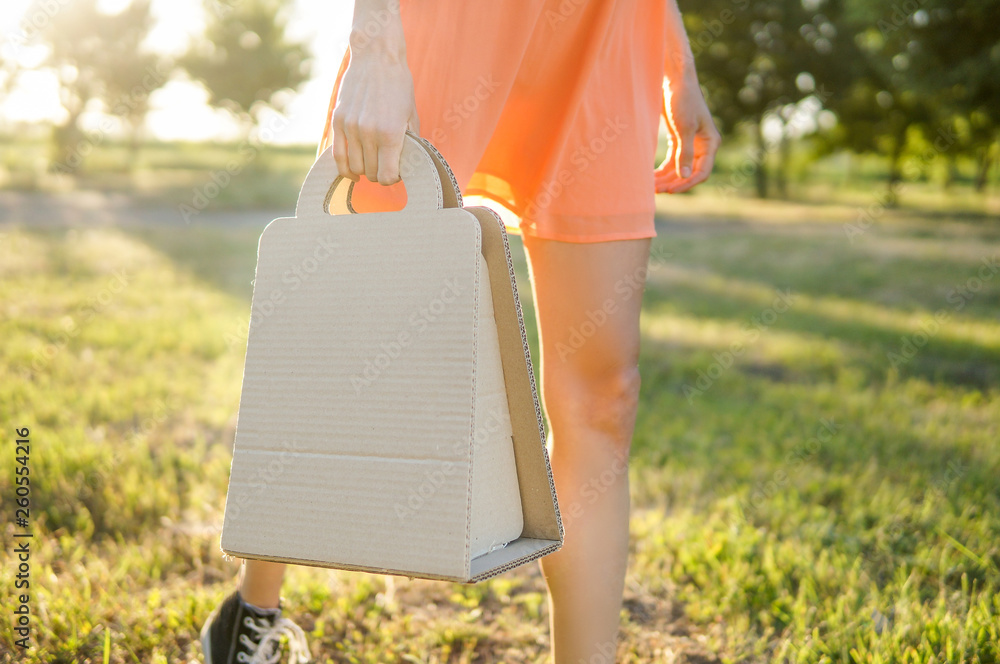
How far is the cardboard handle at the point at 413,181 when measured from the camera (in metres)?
1.01

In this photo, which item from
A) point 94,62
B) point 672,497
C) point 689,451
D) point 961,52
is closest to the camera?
point 672,497

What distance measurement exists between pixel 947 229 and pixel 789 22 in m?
9.81

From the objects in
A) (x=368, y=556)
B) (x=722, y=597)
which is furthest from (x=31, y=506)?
(x=722, y=597)

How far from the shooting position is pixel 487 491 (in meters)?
1.03

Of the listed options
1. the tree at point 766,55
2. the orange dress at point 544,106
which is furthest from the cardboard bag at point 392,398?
the tree at point 766,55

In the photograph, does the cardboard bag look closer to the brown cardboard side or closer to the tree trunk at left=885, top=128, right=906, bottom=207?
the brown cardboard side

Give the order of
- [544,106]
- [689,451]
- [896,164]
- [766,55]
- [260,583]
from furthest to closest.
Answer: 1. [896,164]
2. [766,55]
3. [689,451]
4. [260,583]
5. [544,106]

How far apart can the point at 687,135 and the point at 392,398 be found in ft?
2.94

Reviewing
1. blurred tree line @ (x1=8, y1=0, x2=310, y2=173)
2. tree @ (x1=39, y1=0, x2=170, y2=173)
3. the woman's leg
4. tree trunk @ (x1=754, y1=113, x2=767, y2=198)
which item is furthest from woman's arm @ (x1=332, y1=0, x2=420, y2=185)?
tree trunk @ (x1=754, y1=113, x2=767, y2=198)

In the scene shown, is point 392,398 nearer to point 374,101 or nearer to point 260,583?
point 374,101

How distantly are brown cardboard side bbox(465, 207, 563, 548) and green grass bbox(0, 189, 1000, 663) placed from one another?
27.8 inches

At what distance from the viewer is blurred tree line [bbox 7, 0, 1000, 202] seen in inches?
715

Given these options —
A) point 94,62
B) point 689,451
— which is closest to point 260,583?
point 689,451

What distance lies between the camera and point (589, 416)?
4.41 ft
